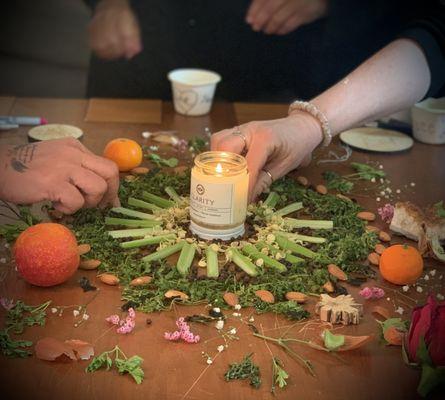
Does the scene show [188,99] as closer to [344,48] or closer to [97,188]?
[344,48]

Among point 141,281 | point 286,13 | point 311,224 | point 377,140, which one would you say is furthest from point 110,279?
point 377,140

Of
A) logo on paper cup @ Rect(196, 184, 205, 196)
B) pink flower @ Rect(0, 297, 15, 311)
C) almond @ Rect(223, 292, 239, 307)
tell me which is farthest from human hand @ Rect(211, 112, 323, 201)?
pink flower @ Rect(0, 297, 15, 311)

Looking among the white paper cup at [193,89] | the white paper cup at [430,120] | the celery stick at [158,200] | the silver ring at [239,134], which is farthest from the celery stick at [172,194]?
the white paper cup at [430,120]

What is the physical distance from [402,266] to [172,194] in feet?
1.06

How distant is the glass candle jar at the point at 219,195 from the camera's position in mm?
746

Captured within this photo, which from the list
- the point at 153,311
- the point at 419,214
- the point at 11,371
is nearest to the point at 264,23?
the point at 419,214

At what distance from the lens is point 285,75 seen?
107 centimetres

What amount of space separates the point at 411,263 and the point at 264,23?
481mm

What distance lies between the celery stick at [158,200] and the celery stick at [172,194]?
0.01 m

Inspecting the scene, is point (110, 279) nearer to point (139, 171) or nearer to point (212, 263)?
point (212, 263)

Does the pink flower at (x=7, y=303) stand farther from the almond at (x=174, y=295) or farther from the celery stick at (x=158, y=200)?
the celery stick at (x=158, y=200)

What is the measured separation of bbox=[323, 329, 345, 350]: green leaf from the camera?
1.98ft

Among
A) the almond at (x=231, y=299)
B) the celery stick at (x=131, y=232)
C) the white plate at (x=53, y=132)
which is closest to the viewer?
the almond at (x=231, y=299)

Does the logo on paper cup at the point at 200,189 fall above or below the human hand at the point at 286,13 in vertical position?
below
